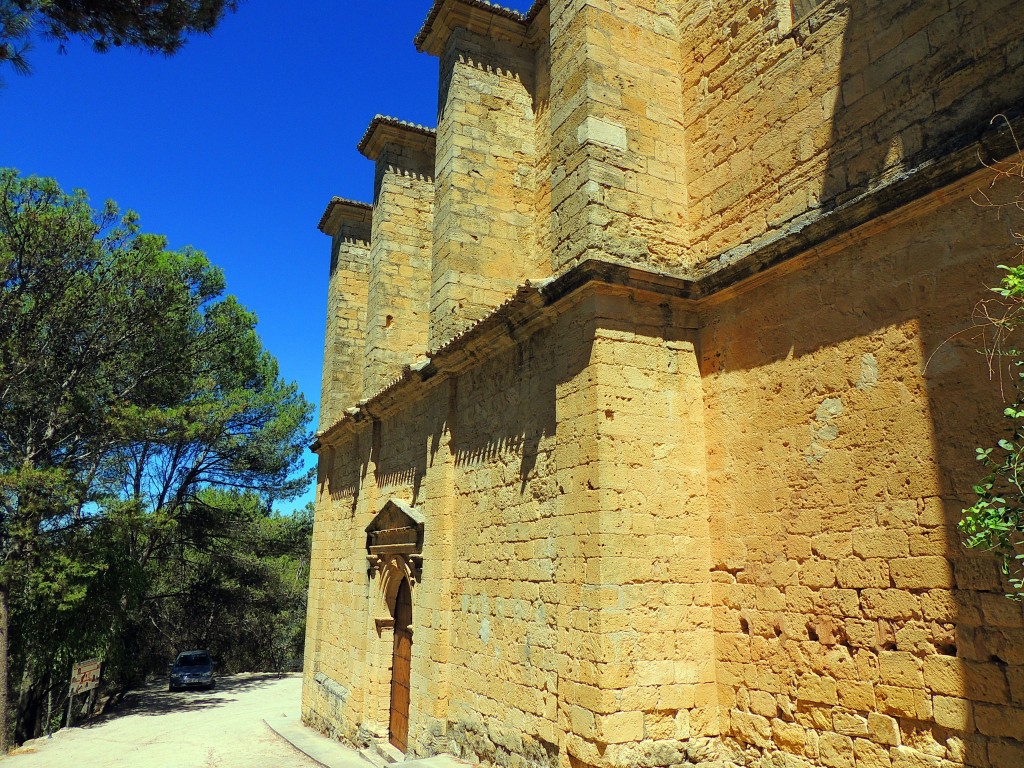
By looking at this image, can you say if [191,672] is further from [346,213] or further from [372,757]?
[346,213]

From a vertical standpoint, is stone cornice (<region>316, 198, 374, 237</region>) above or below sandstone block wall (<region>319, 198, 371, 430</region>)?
above

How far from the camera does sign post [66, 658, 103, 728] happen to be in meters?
13.2

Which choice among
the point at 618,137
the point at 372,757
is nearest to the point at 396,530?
the point at 372,757

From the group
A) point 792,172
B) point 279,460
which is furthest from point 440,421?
point 279,460

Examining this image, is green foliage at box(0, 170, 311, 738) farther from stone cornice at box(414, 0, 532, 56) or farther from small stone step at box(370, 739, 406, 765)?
stone cornice at box(414, 0, 532, 56)

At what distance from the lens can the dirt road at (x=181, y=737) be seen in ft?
34.9

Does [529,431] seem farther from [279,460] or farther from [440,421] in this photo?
[279,460]

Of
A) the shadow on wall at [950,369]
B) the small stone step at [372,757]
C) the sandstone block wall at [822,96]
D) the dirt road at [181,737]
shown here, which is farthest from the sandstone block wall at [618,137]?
the dirt road at [181,737]

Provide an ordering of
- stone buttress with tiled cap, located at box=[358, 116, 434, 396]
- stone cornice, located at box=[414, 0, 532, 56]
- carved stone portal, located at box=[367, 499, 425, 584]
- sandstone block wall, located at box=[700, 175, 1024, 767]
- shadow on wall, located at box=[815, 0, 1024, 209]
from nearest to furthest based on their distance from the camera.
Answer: sandstone block wall, located at box=[700, 175, 1024, 767]
shadow on wall, located at box=[815, 0, 1024, 209]
carved stone portal, located at box=[367, 499, 425, 584]
stone cornice, located at box=[414, 0, 532, 56]
stone buttress with tiled cap, located at box=[358, 116, 434, 396]

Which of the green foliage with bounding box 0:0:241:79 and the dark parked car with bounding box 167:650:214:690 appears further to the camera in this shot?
the dark parked car with bounding box 167:650:214:690

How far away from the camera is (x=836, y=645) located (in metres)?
4.38

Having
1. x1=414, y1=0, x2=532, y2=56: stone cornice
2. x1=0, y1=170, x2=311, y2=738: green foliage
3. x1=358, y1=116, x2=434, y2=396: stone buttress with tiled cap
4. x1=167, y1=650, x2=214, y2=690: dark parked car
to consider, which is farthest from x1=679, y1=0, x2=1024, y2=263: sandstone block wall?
x1=167, y1=650, x2=214, y2=690: dark parked car

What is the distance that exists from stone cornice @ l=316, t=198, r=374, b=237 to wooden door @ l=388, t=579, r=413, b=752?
783 cm

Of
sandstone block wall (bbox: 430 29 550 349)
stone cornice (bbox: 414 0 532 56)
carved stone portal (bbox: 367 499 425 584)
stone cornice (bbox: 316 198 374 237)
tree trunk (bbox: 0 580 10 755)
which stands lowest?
tree trunk (bbox: 0 580 10 755)
